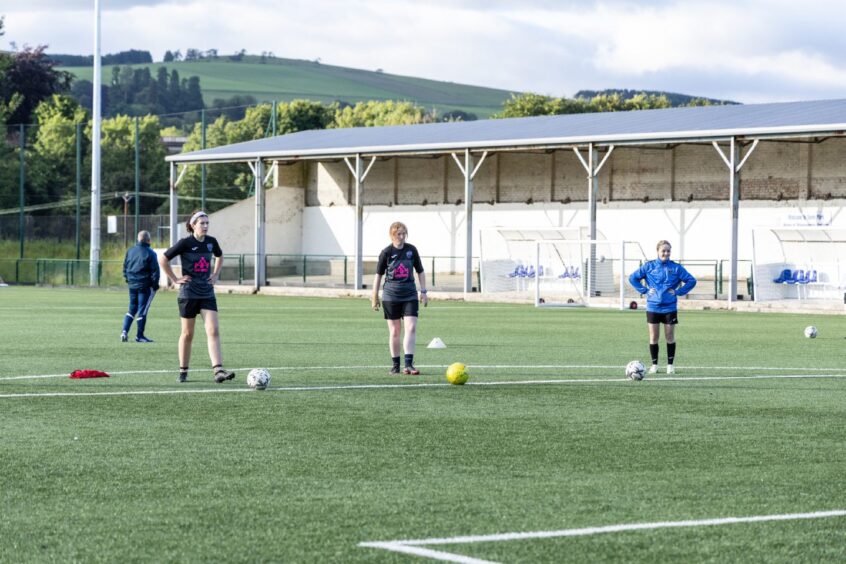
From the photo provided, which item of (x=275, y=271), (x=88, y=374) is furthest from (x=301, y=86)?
(x=88, y=374)

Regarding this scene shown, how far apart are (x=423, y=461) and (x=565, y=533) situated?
8.25 feet

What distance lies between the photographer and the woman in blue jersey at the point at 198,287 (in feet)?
48.5

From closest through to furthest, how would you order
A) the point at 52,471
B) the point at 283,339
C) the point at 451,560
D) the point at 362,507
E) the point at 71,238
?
the point at 451,560, the point at 362,507, the point at 52,471, the point at 283,339, the point at 71,238

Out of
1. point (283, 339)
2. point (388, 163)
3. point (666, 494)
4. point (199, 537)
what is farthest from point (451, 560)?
point (388, 163)

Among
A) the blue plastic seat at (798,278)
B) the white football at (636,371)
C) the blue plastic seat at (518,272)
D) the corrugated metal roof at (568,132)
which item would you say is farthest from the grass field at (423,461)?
the blue plastic seat at (518,272)

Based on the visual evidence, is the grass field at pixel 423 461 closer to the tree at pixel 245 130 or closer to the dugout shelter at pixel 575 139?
the dugout shelter at pixel 575 139

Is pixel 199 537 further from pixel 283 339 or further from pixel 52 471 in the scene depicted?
pixel 283 339

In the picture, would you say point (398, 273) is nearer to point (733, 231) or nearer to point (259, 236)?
point (733, 231)

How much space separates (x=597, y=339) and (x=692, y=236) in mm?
28910

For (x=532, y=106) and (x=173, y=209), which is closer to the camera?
(x=173, y=209)

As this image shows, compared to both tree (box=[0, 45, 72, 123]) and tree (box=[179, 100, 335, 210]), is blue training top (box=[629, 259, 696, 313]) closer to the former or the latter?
tree (box=[179, 100, 335, 210])

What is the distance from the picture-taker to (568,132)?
149ft

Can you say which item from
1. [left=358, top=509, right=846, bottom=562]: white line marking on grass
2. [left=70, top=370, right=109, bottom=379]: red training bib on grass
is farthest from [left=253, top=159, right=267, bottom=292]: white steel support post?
[left=358, top=509, right=846, bottom=562]: white line marking on grass

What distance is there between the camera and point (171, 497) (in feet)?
26.0
